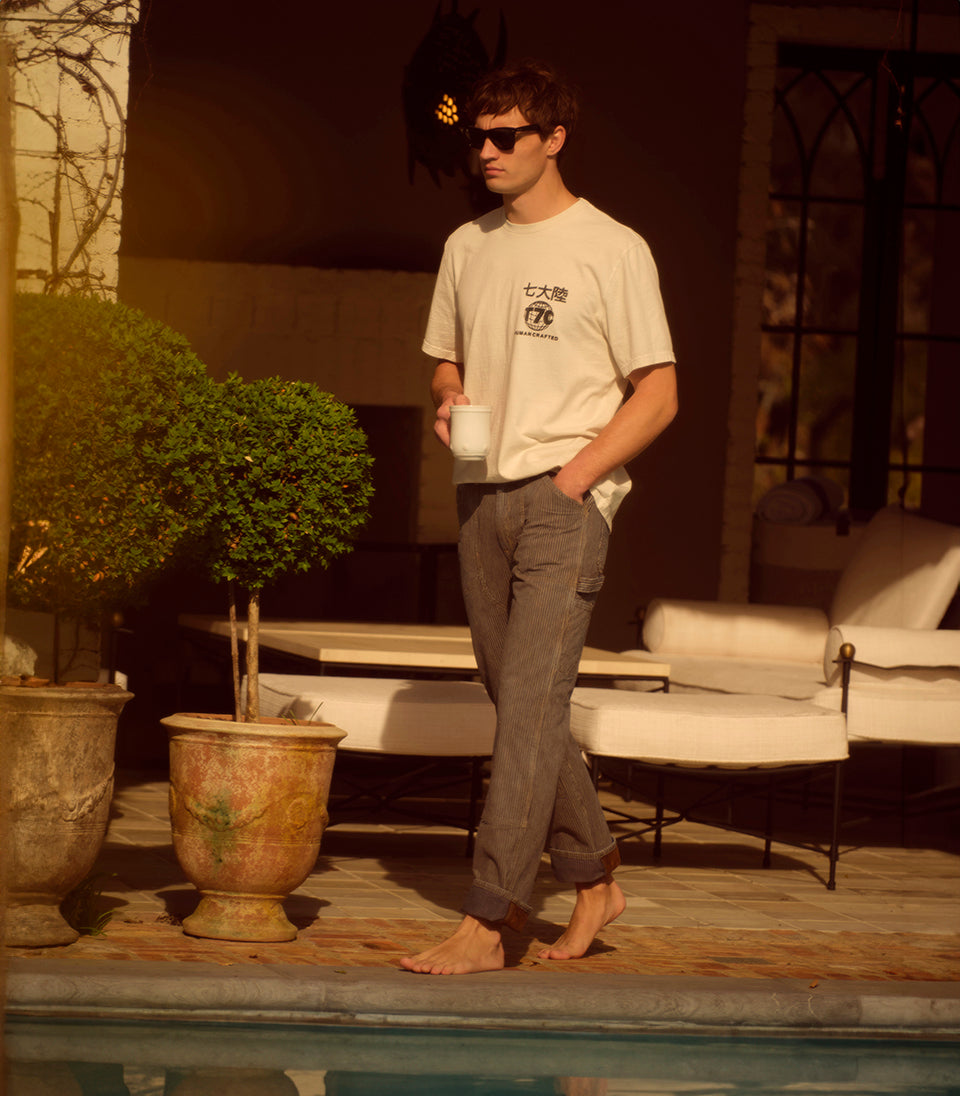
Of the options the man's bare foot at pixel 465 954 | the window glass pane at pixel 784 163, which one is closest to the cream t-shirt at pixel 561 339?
the man's bare foot at pixel 465 954

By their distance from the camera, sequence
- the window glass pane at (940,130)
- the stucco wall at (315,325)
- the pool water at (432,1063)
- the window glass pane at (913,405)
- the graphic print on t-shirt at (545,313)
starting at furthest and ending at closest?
the window glass pane at (913,405) < the window glass pane at (940,130) < the stucco wall at (315,325) < the graphic print on t-shirt at (545,313) < the pool water at (432,1063)

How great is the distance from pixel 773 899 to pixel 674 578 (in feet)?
18.0

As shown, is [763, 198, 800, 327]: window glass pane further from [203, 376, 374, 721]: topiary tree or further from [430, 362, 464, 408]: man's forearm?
[203, 376, 374, 721]: topiary tree

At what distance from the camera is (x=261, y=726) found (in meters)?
4.20

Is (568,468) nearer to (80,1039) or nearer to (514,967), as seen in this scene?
(514,967)

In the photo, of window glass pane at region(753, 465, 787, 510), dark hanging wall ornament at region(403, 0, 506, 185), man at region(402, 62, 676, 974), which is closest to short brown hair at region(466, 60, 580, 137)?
man at region(402, 62, 676, 974)

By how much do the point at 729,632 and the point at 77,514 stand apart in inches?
171

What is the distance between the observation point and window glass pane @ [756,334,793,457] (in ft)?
44.9

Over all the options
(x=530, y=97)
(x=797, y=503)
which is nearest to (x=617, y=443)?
(x=530, y=97)

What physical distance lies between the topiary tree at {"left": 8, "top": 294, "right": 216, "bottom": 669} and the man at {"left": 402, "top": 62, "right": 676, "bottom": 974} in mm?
633

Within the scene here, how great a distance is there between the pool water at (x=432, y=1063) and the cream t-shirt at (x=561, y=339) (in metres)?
1.23

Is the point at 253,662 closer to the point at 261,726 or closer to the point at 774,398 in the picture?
the point at 261,726

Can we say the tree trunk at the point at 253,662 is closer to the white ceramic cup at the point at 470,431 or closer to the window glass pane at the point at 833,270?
the white ceramic cup at the point at 470,431

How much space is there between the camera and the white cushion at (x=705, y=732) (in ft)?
18.0
